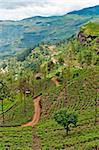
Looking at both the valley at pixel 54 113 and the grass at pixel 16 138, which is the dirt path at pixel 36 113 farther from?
the grass at pixel 16 138

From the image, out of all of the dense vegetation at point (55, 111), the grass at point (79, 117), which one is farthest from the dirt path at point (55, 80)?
the grass at point (79, 117)

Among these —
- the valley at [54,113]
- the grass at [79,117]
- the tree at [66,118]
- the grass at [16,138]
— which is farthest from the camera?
the tree at [66,118]

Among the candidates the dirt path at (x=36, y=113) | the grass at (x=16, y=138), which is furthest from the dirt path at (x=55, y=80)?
the grass at (x=16, y=138)

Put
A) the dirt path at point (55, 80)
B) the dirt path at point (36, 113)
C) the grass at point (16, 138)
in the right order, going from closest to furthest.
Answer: the grass at point (16, 138), the dirt path at point (36, 113), the dirt path at point (55, 80)

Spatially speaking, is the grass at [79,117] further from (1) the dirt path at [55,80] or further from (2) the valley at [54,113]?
(1) the dirt path at [55,80]

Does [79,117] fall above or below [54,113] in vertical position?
below

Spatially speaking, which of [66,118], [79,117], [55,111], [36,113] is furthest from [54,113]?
[36,113]

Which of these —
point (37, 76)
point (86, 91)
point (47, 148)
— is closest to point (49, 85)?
point (37, 76)

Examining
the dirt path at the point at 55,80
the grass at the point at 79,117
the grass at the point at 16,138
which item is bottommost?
the grass at the point at 16,138

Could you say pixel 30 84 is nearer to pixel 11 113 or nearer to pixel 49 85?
pixel 49 85

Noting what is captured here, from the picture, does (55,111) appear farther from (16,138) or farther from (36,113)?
(16,138)

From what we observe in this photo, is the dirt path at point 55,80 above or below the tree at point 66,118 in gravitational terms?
above

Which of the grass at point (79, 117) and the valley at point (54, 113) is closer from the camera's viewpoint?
the grass at point (79, 117)

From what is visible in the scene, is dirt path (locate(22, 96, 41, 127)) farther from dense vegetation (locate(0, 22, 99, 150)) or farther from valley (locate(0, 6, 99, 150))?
dense vegetation (locate(0, 22, 99, 150))
